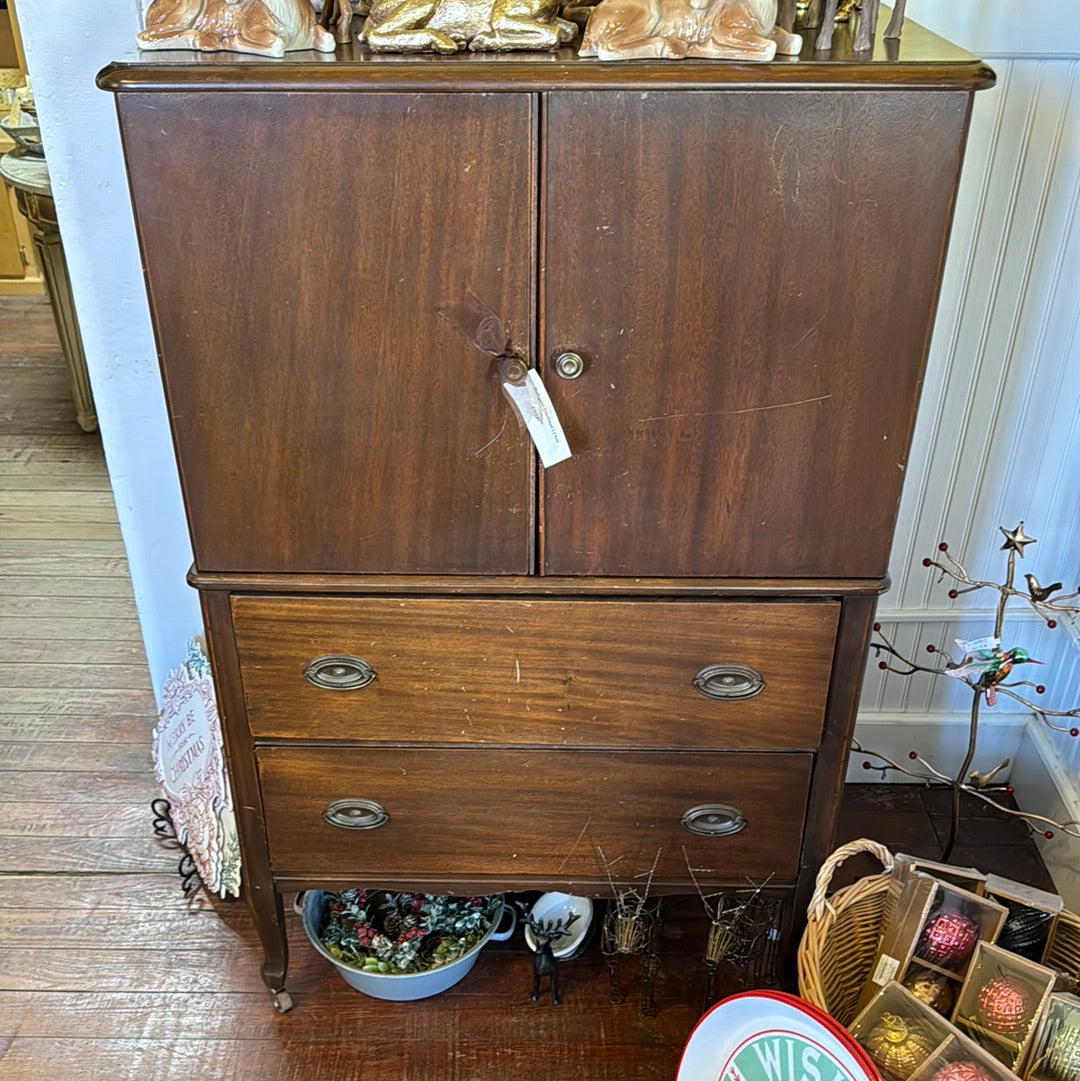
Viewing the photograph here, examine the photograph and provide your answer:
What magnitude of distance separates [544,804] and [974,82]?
92 centimetres

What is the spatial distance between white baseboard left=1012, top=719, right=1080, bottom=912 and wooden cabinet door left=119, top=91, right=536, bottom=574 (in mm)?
1087

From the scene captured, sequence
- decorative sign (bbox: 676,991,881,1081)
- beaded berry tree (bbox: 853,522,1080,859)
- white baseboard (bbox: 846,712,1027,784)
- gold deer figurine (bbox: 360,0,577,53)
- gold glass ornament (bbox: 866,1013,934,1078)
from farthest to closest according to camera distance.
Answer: white baseboard (bbox: 846,712,1027,784) → beaded berry tree (bbox: 853,522,1080,859) → gold glass ornament (bbox: 866,1013,934,1078) → decorative sign (bbox: 676,991,881,1081) → gold deer figurine (bbox: 360,0,577,53)

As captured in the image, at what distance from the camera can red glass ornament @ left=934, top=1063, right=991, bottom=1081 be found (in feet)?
4.09

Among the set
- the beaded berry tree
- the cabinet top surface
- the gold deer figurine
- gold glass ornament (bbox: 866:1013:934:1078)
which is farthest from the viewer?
the beaded berry tree

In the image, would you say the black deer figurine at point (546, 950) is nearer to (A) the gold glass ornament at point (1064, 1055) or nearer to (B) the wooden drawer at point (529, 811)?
(B) the wooden drawer at point (529, 811)

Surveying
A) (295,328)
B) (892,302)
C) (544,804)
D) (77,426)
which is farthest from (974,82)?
(77,426)

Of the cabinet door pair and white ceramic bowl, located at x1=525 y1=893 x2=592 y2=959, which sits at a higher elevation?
the cabinet door pair

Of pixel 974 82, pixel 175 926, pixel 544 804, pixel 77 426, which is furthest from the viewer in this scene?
pixel 77 426

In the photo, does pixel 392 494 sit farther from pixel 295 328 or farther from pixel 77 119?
pixel 77 119

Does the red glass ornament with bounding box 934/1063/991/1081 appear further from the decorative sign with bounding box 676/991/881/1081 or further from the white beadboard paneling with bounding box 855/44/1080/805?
the white beadboard paneling with bounding box 855/44/1080/805

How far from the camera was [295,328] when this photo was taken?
3.62 feet

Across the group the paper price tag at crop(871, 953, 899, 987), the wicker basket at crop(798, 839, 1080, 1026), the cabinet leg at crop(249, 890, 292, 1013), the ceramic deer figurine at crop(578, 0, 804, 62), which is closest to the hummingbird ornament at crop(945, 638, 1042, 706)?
the wicker basket at crop(798, 839, 1080, 1026)

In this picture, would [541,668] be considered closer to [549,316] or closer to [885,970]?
[549,316]

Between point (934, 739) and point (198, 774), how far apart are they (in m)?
1.25
